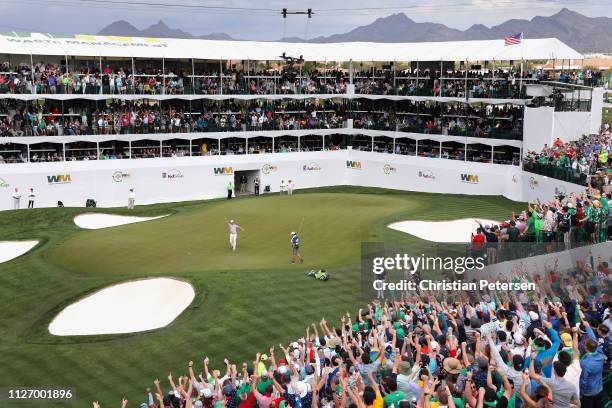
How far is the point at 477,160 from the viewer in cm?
5712

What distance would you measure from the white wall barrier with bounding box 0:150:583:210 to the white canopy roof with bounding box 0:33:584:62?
8684 mm

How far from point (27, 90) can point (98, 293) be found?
95.5ft

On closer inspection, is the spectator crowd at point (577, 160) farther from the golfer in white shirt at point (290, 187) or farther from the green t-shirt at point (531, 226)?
the golfer in white shirt at point (290, 187)

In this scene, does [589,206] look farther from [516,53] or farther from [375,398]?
[516,53]

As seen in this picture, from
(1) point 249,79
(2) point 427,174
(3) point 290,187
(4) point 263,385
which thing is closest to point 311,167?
(3) point 290,187

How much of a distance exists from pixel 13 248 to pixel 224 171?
76.8 ft

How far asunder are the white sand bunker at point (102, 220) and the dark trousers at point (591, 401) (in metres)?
35.9

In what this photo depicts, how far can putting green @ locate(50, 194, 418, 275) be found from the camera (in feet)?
109

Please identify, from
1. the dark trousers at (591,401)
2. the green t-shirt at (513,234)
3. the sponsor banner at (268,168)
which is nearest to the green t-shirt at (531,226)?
the green t-shirt at (513,234)

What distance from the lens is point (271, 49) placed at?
65750 mm

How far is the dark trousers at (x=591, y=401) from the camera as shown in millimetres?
12062

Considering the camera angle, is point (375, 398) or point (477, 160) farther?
point (477, 160)

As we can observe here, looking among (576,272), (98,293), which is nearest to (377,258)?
(576,272)

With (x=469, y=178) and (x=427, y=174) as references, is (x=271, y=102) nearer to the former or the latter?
(x=427, y=174)
